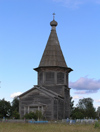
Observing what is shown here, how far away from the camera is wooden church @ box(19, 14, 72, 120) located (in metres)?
44.7

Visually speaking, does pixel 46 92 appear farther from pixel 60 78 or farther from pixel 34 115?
pixel 34 115

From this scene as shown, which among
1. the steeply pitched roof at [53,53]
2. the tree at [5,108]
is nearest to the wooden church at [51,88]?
the steeply pitched roof at [53,53]

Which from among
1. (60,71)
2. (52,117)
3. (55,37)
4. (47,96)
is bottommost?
(52,117)

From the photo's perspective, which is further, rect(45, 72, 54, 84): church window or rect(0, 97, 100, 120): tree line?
rect(45, 72, 54, 84): church window

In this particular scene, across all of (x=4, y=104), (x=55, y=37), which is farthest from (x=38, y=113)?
(x=4, y=104)

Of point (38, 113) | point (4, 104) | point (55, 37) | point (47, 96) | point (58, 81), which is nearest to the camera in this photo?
point (38, 113)

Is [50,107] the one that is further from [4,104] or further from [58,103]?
[4,104]

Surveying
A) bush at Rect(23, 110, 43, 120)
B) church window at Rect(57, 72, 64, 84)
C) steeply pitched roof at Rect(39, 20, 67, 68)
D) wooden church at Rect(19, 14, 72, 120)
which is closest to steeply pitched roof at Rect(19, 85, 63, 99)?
wooden church at Rect(19, 14, 72, 120)

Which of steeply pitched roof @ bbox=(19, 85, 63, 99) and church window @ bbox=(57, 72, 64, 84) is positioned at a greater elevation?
church window @ bbox=(57, 72, 64, 84)

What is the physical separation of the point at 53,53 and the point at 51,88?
5.97 m

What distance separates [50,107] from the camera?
44.2 meters

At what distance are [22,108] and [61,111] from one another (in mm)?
6131

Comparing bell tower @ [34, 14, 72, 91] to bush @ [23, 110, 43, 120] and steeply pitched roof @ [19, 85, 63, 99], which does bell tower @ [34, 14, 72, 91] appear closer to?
steeply pitched roof @ [19, 85, 63, 99]

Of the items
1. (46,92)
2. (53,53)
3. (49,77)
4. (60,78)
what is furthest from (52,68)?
(46,92)
